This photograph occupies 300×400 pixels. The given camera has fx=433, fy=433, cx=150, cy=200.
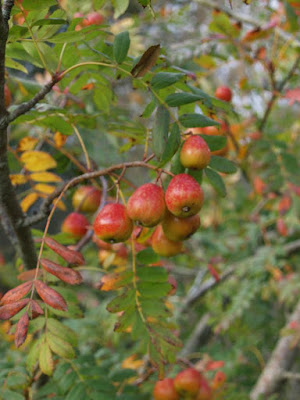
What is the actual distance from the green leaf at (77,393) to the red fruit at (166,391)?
1.34 feet

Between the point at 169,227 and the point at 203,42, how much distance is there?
1.55 m

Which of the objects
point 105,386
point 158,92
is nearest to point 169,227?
point 158,92

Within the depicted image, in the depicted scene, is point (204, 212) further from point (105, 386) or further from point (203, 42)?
point (105, 386)

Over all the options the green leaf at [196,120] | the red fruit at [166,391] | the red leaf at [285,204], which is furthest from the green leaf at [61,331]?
the red leaf at [285,204]

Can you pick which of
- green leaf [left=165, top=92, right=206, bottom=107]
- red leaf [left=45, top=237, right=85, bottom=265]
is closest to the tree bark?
red leaf [left=45, top=237, right=85, bottom=265]

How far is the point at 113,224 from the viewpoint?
968 millimetres

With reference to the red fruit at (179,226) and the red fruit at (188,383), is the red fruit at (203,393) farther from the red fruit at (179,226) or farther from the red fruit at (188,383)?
the red fruit at (179,226)

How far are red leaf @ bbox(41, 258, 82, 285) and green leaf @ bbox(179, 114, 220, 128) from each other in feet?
1.39

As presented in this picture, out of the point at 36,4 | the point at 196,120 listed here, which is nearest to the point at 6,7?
the point at 36,4

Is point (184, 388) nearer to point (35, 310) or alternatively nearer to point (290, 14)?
point (35, 310)

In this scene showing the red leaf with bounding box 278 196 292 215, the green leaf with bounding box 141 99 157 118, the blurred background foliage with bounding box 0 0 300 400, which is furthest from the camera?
the red leaf with bounding box 278 196 292 215

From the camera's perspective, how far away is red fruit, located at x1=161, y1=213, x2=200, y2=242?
1.00 m

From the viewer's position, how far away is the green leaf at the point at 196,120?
3.23ft

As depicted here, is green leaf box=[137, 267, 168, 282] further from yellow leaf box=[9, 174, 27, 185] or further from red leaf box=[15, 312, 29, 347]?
yellow leaf box=[9, 174, 27, 185]
